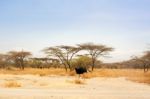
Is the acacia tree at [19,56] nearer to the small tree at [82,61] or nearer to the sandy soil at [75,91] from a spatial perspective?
the small tree at [82,61]

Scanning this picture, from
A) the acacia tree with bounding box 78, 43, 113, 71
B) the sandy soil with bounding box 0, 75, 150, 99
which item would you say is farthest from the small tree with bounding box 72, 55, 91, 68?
the sandy soil with bounding box 0, 75, 150, 99

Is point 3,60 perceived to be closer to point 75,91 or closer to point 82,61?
point 82,61

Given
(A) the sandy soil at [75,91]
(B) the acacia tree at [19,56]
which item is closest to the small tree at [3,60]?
(B) the acacia tree at [19,56]

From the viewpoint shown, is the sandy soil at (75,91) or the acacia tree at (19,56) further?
the acacia tree at (19,56)

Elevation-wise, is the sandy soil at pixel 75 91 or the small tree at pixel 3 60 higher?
the small tree at pixel 3 60

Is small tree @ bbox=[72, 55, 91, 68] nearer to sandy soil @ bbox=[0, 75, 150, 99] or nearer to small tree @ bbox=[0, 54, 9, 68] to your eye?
small tree @ bbox=[0, 54, 9, 68]

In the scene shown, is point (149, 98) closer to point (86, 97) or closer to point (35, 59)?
point (86, 97)

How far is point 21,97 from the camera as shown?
14.1m

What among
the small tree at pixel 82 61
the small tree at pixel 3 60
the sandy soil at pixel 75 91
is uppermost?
the small tree at pixel 3 60

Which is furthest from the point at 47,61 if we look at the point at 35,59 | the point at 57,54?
the point at 57,54

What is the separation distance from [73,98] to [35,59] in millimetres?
77172

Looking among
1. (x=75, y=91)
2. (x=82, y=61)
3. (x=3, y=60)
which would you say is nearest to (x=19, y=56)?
(x=3, y=60)

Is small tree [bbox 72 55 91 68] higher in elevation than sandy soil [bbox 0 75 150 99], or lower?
higher

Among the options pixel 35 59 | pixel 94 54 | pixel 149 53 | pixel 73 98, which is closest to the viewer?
pixel 73 98
